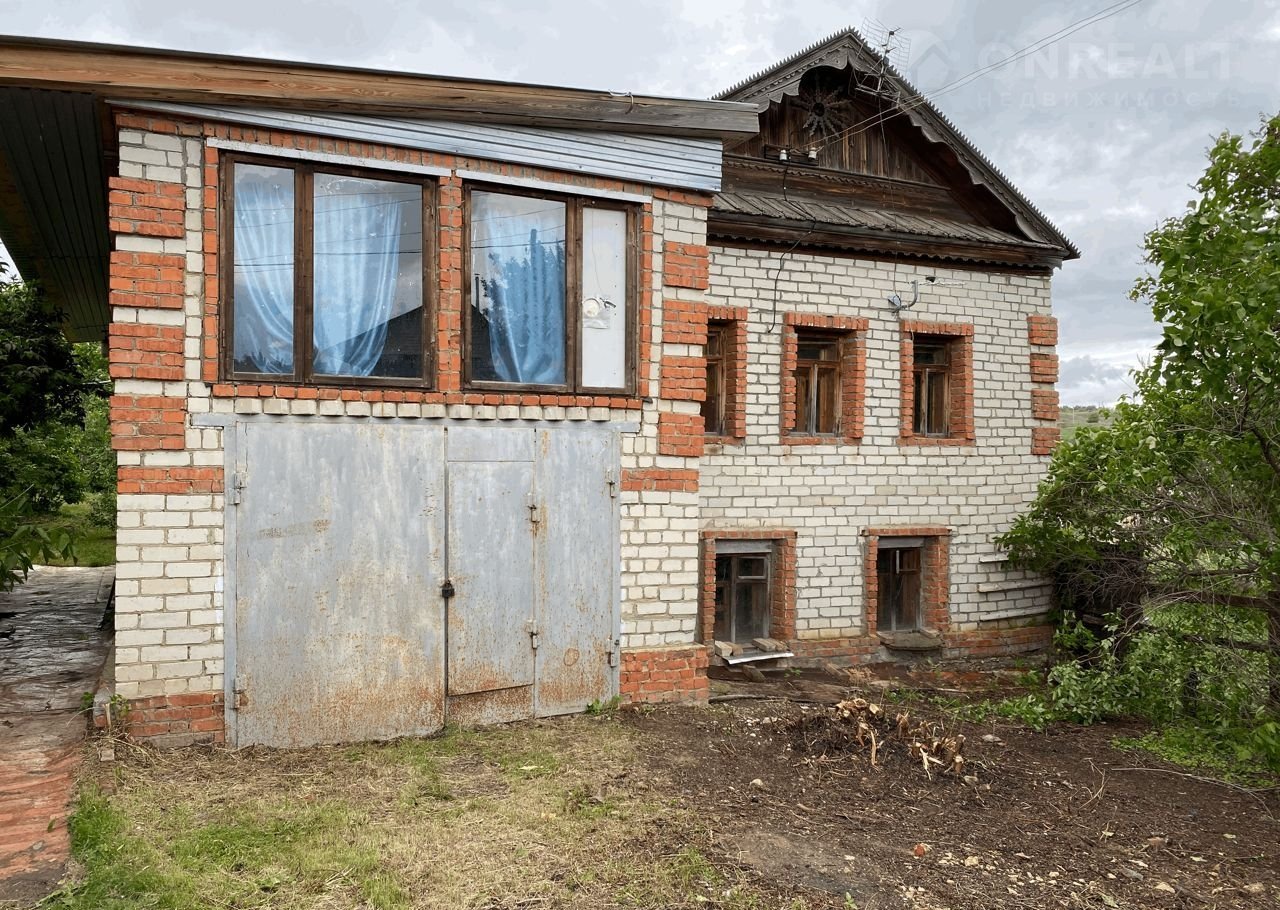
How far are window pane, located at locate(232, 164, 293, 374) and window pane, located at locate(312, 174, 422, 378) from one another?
0.19 metres

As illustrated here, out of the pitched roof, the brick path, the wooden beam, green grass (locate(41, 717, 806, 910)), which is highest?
the pitched roof

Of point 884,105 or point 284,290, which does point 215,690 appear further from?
point 884,105

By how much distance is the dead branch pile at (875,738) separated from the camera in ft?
19.5

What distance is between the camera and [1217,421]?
6.26 m

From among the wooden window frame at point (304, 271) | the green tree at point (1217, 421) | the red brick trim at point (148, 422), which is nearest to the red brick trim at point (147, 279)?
the wooden window frame at point (304, 271)

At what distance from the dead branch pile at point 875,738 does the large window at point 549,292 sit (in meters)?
2.82

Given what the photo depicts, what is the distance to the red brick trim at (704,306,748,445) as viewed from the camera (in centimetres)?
982

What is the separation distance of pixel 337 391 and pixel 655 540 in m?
2.60

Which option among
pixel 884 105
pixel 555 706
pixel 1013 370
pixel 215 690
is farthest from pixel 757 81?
pixel 215 690

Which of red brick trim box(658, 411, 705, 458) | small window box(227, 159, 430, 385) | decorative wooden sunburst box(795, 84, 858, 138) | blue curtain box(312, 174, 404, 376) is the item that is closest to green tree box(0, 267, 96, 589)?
small window box(227, 159, 430, 385)

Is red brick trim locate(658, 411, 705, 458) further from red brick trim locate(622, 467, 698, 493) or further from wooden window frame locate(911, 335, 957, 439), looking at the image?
wooden window frame locate(911, 335, 957, 439)

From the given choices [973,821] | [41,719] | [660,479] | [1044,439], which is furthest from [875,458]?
[41,719]

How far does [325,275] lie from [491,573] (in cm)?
231

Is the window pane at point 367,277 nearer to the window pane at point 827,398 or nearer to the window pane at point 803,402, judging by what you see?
the window pane at point 803,402
